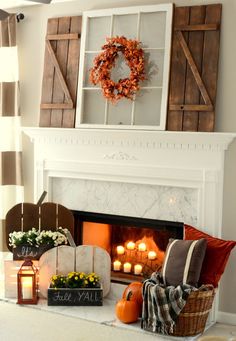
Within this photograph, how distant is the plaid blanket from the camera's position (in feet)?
12.8

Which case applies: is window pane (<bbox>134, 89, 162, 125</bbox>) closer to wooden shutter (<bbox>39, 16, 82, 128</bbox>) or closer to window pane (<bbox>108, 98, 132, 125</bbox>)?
window pane (<bbox>108, 98, 132, 125</bbox>)

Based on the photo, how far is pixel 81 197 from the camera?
498 centimetres

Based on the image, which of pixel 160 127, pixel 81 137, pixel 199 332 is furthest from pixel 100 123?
pixel 199 332

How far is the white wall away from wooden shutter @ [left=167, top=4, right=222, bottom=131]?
0.06 meters

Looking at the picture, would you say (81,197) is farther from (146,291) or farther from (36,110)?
(146,291)

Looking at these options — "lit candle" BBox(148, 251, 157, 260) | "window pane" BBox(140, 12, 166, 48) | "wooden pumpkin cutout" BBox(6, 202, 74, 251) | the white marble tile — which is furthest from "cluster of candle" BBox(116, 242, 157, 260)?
"window pane" BBox(140, 12, 166, 48)

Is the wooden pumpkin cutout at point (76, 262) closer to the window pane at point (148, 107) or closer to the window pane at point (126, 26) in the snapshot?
the window pane at point (148, 107)

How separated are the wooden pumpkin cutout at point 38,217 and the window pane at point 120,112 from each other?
2.84 feet

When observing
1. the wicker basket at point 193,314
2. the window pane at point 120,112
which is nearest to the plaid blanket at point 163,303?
the wicker basket at point 193,314

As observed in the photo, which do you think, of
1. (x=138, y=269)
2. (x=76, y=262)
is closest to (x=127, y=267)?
(x=138, y=269)

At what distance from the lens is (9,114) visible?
17.0 feet

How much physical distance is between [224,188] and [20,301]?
1.86 m

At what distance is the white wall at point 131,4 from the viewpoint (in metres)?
4.26

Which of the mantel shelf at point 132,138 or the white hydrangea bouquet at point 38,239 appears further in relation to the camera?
the white hydrangea bouquet at point 38,239
